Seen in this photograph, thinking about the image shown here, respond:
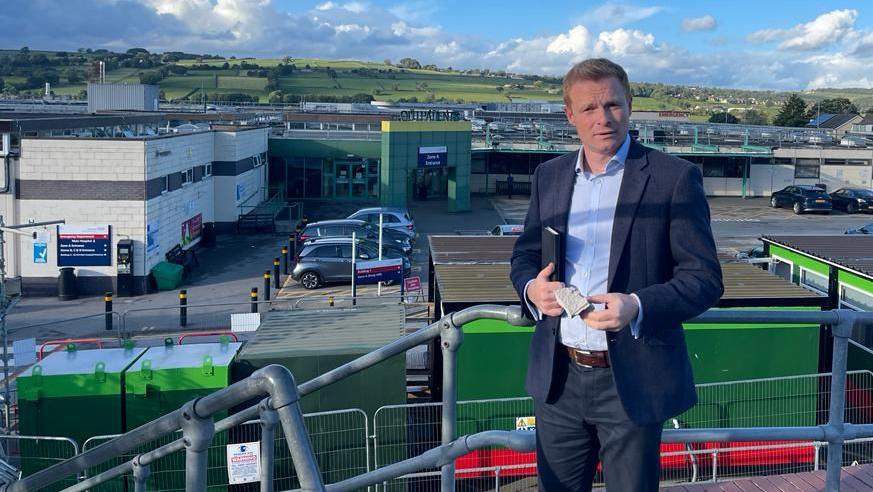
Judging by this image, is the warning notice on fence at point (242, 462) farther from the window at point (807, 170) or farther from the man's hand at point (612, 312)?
the window at point (807, 170)

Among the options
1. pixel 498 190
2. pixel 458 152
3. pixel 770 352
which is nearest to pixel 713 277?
pixel 770 352

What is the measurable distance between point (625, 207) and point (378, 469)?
1.37 m

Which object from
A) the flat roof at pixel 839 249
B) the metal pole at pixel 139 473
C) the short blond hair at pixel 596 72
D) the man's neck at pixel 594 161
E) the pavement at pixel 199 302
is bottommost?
the pavement at pixel 199 302

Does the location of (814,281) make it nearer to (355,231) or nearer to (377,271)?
(377,271)

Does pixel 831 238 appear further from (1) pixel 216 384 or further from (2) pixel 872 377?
(1) pixel 216 384

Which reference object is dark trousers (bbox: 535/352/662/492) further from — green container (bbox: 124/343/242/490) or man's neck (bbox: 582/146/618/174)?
green container (bbox: 124/343/242/490)

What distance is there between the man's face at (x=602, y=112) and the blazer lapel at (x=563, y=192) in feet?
0.45

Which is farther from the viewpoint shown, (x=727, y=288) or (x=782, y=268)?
(x=782, y=268)

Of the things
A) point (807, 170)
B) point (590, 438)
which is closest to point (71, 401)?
point (590, 438)

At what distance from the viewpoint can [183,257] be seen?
25.6m

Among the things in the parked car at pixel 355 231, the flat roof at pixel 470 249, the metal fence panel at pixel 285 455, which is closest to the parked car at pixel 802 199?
the parked car at pixel 355 231

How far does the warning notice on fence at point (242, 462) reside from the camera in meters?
8.45

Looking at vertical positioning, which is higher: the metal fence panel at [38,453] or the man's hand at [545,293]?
the man's hand at [545,293]

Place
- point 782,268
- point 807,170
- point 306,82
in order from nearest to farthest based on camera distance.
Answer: point 782,268 < point 807,170 < point 306,82
